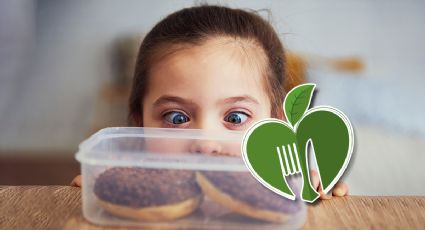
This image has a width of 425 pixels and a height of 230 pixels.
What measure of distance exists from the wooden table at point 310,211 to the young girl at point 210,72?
15cm

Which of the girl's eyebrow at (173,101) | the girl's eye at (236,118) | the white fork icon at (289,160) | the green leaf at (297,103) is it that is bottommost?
the girl's eye at (236,118)

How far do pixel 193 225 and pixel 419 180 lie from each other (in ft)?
1.79

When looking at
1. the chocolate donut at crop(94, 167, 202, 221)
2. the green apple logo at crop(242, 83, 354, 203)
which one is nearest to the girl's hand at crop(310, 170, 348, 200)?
the green apple logo at crop(242, 83, 354, 203)

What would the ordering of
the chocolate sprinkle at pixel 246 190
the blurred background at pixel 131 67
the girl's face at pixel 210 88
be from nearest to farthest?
the chocolate sprinkle at pixel 246 190, the girl's face at pixel 210 88, the blurred background at pixel 131 67

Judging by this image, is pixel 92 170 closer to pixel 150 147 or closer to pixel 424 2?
pixel 150 147

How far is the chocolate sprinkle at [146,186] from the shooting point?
53 centimetres

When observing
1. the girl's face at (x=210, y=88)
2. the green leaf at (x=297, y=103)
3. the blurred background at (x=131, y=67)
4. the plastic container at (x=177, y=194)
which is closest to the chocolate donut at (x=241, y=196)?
the plastic container at (x=177, y=194)

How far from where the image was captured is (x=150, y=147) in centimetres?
60

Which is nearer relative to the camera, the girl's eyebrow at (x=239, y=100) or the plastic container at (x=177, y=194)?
the plastic container at (x=177, y=194)

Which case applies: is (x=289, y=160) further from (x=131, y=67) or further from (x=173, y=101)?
(x=131, y=67)

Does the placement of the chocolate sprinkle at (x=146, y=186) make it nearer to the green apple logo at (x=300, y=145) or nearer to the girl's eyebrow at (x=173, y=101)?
the green apple logo at (x=300, y=145)

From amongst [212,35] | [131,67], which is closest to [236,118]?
[212,35]

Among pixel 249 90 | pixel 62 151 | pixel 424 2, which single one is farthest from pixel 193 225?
pixel 424 2

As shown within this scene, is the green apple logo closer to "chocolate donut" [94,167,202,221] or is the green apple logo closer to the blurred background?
"chocolate donut" [94,167,202,221]
